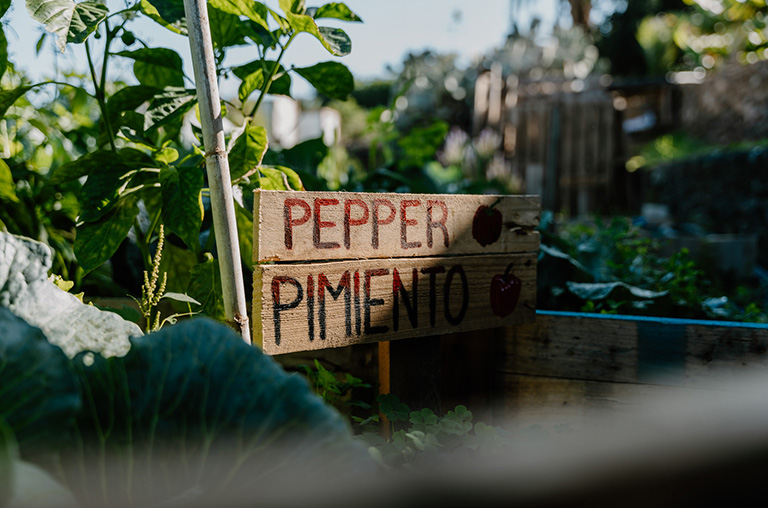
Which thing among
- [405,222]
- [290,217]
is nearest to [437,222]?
[405,222]

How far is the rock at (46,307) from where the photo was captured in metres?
0.76

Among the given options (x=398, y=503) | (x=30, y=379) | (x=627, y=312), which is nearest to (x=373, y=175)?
(x=627, y=312)

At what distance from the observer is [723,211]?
589 centimetres

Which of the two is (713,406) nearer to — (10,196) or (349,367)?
(349,367)

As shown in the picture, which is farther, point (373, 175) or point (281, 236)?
point (373, 175)

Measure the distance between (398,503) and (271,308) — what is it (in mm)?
757

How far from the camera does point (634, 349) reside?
154 cm

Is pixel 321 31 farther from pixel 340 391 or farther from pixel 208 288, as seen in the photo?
pixel 340 391

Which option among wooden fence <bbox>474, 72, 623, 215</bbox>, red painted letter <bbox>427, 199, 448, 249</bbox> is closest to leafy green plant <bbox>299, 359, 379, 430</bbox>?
red painted letter <bbox>427, 199, 448, 249</bbox>

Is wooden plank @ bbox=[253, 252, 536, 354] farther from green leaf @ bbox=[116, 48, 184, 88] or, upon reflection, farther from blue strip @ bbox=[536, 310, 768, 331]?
green leaf @ bbox=[116, 48, 184, 88]

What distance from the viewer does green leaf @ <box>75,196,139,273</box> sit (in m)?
1.21

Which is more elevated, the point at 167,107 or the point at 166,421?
the point at 167,107

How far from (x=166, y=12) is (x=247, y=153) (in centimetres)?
34

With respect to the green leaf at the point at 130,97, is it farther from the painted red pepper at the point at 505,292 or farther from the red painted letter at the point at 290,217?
the painted red pepper at the point at 505,292
